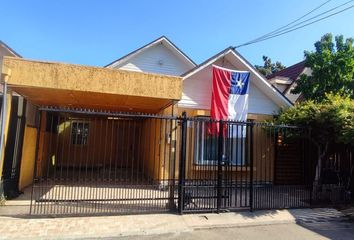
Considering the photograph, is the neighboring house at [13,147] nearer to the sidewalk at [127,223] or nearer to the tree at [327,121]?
the sidewalk at [127,223]

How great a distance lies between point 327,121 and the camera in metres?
9.38

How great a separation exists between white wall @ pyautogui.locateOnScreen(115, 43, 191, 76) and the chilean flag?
19.3 feet

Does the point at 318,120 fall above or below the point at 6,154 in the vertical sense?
above

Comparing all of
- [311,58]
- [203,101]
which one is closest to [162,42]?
[203,101]

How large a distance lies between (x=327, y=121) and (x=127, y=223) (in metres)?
6.36

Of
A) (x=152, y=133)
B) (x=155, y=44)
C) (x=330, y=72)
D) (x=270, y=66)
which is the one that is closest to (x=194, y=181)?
(x=152, y=133)

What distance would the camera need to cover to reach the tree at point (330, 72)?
1301cm

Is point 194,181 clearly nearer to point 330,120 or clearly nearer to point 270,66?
point 330,120

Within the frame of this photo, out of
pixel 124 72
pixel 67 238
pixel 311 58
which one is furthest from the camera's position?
pixel 311 58

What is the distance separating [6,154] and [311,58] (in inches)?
465

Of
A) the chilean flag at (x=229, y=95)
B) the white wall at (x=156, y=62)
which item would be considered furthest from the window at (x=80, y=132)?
the chilean flag at (x=229, y=95)

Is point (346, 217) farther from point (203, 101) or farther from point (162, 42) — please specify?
point (162, 42)

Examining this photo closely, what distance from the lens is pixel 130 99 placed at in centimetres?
1002

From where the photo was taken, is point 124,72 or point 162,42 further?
point 162,42
